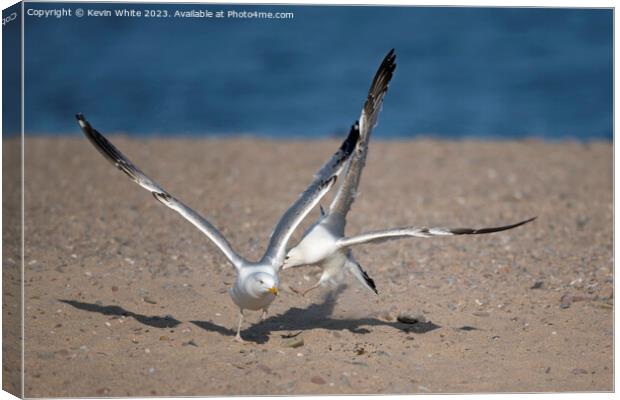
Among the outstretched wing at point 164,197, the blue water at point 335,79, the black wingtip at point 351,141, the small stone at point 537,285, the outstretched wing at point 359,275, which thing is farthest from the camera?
the blue water at point 335,79

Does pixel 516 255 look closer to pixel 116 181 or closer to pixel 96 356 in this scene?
pixel 96 356

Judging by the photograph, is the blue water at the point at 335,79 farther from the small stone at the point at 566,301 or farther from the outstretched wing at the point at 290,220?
the outstretched wing at the point at 290,220

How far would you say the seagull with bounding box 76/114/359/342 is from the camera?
612 cm

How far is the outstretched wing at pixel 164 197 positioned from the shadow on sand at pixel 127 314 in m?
0.70

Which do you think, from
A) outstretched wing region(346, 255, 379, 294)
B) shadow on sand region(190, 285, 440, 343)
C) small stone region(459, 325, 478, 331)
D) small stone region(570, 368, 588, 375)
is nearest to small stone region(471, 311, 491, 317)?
small stone region(459, 325, 478, 331)

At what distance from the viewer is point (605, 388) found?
6043mm

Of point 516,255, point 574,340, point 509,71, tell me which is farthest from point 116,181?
point 509,71

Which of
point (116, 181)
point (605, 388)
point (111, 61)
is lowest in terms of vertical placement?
point (605, 388)

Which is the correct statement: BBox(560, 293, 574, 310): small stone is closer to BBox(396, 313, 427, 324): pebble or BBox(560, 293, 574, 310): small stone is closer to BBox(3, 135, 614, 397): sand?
BBox(3, 135, 614, 397): sand

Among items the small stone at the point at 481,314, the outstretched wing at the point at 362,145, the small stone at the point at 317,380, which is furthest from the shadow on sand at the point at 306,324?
the small stone at the point at 317,380

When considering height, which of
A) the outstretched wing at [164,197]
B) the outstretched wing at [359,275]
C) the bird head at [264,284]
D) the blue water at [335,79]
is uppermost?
the blue water at [335,79]

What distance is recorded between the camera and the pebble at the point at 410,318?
270 inches

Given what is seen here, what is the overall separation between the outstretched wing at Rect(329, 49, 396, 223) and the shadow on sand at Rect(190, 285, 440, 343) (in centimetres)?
63

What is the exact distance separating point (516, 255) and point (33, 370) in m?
4.07
